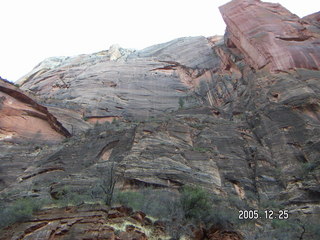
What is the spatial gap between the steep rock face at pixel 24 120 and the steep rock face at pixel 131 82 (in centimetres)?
247

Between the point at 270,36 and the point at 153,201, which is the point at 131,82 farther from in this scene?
the point at 153,201

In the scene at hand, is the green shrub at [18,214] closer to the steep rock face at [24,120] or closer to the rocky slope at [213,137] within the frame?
the rocky slope at [213,137]

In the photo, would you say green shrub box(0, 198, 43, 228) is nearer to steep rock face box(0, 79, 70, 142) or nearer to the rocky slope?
the rocky slope

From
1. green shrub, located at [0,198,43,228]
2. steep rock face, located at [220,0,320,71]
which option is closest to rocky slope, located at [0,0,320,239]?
steep rock face, located at [220,0,320,71]

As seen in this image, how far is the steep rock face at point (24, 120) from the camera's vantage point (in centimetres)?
2719

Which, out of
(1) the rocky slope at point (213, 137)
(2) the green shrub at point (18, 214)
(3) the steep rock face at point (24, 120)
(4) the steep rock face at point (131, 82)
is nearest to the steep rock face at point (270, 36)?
(1) the rocky slope at point (213, 137)

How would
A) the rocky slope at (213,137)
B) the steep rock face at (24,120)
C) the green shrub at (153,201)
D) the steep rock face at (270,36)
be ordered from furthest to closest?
the steep rock face at (270,36) < the steep rock face at (24,120) < the rocky slope at (213,137) < the green shrub at (153,201)

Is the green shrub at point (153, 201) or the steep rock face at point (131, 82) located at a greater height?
the green shrub at point (153, 201)

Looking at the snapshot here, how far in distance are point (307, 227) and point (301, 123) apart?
8963 mm

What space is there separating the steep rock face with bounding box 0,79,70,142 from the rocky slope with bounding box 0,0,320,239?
0.42 m

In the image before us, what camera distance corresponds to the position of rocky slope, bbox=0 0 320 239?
1631 centimetres

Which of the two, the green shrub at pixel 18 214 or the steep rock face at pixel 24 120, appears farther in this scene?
the steep rock face at pixel 24 120

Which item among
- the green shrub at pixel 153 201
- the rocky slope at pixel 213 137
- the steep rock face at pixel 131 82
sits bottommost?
the steep rock face at pixel 131 82

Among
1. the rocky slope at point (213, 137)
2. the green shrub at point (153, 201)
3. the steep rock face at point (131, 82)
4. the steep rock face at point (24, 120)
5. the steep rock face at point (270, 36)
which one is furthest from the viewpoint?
the steep rock face at point (131, 82)
